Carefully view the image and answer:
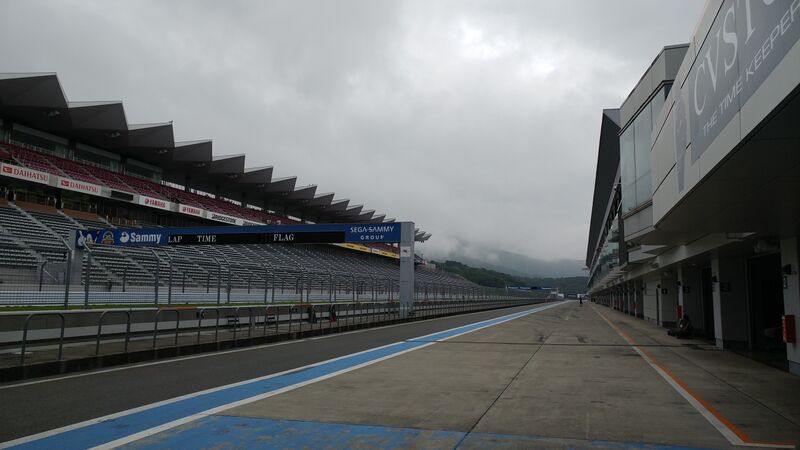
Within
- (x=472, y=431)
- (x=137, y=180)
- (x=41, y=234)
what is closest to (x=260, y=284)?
(x=41, y=234)

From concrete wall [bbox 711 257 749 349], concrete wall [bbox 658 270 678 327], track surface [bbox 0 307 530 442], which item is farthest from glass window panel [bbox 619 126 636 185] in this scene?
track surface [bbox 0 307 530 442]

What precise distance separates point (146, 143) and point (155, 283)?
2938cm

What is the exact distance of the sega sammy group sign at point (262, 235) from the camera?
2862 centimetres

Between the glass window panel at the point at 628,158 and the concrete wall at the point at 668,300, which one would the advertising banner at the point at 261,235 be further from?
the concrete wall at the point at 668,300

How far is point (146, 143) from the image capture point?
43.4m

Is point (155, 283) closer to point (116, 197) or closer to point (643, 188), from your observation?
point (643, 188)

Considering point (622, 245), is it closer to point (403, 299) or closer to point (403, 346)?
point (403, 299)

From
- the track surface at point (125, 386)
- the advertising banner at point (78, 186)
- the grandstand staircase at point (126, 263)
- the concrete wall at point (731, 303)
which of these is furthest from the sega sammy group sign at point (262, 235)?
the concrete wall at point (731, 303)

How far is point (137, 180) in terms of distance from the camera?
146 feet

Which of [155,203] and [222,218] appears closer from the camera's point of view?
[155,203]

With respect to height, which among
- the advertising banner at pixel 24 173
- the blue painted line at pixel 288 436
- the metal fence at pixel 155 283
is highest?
the advertising banner at pixel 24 173

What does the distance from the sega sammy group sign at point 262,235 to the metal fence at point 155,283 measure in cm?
251

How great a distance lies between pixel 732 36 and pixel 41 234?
3076cm

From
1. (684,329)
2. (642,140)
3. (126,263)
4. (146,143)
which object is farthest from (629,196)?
(146,143)
